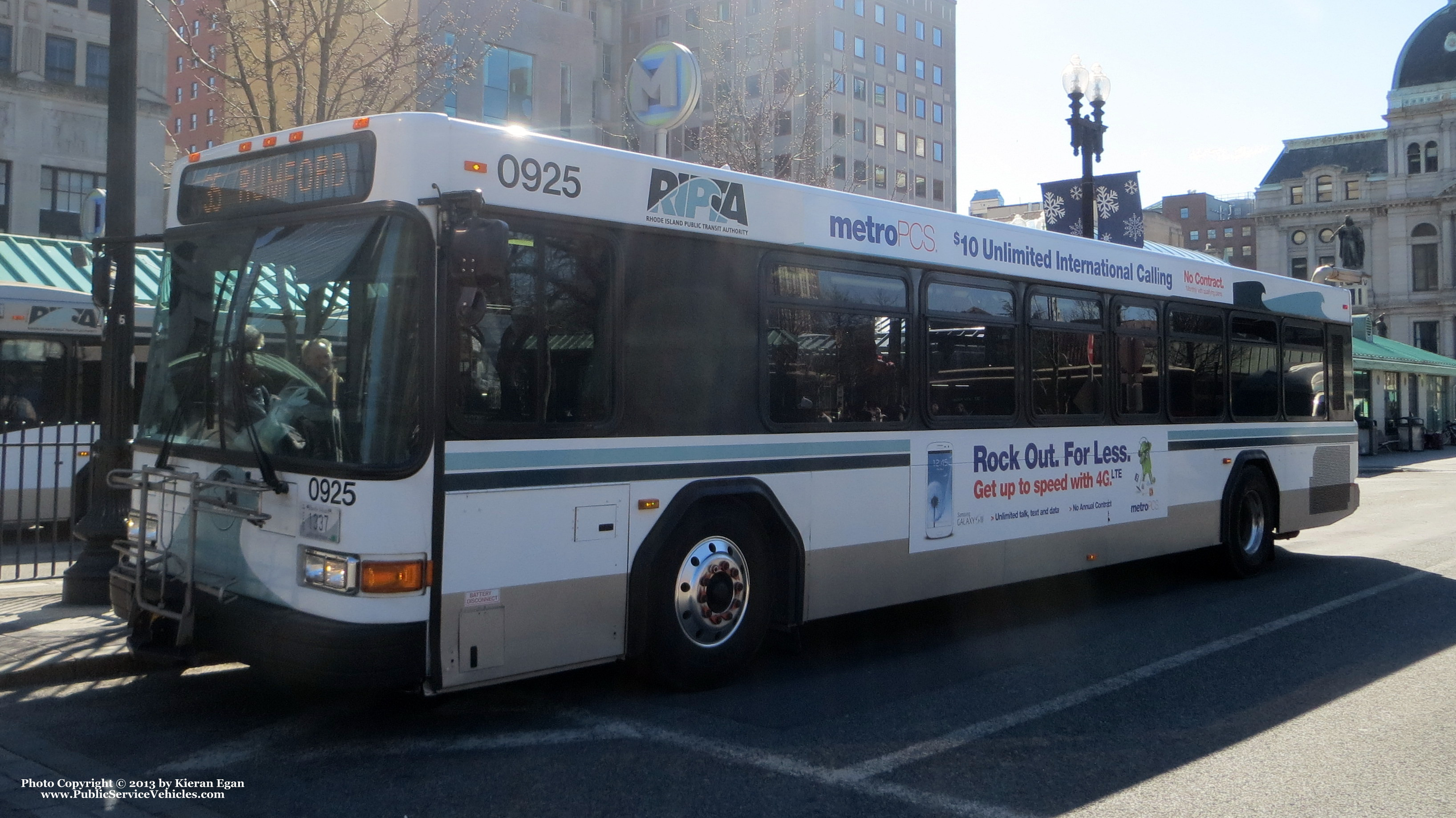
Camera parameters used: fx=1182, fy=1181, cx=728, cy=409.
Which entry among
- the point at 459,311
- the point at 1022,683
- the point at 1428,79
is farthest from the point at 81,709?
the point at 1428,79

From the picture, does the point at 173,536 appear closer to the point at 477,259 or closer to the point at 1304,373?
the point at 477,259

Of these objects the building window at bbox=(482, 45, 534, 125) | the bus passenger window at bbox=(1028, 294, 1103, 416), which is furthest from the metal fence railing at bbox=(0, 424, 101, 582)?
the building window at bbox=(482, 45, 534, 125)

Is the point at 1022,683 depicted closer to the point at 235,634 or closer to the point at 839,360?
the point at 839,360

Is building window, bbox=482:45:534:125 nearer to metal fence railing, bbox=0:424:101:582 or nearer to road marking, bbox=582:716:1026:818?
metal fence railing, bbox=0:424:101:582

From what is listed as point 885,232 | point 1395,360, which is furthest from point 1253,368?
point 1395,360

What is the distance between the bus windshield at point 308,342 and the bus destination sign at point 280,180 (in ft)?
0.40

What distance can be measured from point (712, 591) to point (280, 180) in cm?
316

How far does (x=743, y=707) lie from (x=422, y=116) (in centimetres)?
345

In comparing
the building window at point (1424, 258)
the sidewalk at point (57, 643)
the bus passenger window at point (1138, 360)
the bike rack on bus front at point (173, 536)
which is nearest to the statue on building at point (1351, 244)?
the bus passenger window at point (1138, 360)

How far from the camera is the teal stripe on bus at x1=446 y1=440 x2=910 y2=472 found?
5637mm

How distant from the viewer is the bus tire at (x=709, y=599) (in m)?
6.44

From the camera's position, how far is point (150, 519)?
21.2 ft

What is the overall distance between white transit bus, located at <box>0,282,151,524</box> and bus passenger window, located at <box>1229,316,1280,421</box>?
12.6 metres

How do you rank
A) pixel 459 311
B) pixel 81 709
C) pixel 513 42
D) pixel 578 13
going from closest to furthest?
pixel 459 311
pixel 81 709
pixel 513 42
pixel 578 13
